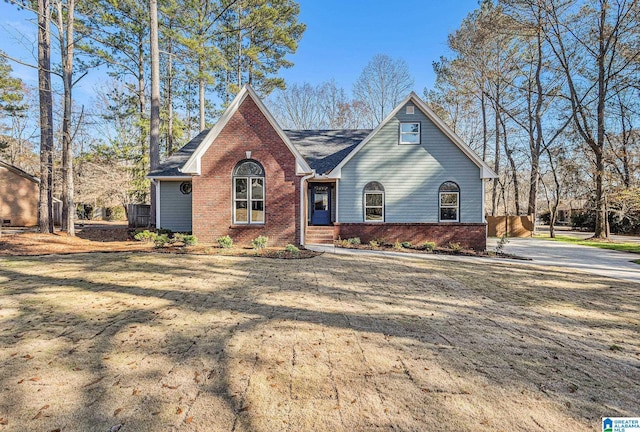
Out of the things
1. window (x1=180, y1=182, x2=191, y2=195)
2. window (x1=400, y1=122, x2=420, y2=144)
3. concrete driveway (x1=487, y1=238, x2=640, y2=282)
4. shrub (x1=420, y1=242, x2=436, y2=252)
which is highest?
window (x1=400, y1=122, x2=420, y2=144)

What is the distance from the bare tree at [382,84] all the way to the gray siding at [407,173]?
15.0 metres

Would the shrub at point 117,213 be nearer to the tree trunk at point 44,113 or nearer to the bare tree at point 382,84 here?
the tree trunk at point 44,113

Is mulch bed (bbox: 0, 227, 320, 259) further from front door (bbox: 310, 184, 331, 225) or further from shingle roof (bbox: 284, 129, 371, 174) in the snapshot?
shingle roof (bbox: 284, 129, 371, 174)

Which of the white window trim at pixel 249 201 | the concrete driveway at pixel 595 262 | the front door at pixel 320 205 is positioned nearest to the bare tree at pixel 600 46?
the concrete driveway at pixel 595 262

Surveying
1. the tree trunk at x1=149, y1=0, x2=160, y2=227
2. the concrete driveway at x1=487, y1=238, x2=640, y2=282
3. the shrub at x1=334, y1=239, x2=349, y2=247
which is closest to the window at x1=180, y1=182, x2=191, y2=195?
the tree trunk at x1=149, y1=0, x2=160, y2=227

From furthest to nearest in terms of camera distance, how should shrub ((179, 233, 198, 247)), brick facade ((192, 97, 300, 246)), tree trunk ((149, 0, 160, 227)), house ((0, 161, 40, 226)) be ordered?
house ((0, 161, 40, 226)), tree trunk ((149, 0, 160, 227)), brick facade ((192, 97, 300, 246)), shrub ((179, 233, 198, 247))

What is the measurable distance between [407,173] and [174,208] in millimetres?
10701

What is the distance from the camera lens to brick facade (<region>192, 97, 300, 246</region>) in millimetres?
11750

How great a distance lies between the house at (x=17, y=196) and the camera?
805 inches

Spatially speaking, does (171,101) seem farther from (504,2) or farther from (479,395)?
(479,395)

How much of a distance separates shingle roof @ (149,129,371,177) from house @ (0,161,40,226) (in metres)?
12.4

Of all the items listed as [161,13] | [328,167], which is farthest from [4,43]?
[328,167]

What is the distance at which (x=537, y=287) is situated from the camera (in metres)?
7.10

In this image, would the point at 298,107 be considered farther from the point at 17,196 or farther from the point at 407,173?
the point at 17,196
